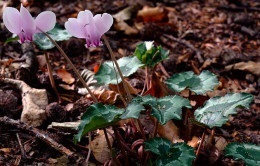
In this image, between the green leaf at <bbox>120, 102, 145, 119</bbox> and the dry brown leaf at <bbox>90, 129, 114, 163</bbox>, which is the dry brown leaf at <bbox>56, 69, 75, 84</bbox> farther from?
the green leaf at <bbox>120, 102, 145, 119</bbox>

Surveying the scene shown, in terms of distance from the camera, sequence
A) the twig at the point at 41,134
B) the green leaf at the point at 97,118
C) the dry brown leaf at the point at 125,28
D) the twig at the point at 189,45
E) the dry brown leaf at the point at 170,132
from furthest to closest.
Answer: the dry brown leaf at the point at 125,28, the twig at the point at 189,45, the dry brown leaf at the point at 170,132, the twig at the point at 41,134, the green leaf at the point at 97,118

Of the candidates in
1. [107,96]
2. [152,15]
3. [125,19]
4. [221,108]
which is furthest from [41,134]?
[152,15]

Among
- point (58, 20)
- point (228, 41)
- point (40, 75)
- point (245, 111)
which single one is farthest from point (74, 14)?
point (245, 111)

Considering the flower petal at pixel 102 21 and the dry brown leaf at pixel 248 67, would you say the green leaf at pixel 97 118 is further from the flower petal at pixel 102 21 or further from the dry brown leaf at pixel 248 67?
the dry brown leaf at pixel 248 67

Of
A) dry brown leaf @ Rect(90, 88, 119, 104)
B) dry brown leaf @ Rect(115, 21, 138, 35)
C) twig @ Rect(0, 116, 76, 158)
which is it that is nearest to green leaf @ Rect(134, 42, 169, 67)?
dry brown leaf @ Rect(90, 88, 119, 104)

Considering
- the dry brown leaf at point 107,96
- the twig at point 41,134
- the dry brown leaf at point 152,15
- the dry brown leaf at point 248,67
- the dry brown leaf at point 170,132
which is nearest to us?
the twig at point 41,134

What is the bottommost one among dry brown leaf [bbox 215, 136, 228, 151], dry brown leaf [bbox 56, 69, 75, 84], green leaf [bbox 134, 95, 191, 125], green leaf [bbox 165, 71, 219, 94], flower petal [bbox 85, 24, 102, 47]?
dry brown leaf [bbox 215, 136, 228, 151]

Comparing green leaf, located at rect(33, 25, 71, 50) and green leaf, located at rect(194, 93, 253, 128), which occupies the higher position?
green leaf, located at rect(33, 25, 71, 50)

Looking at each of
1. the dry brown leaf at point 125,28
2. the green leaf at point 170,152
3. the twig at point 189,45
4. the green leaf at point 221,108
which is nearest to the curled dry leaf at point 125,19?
the dry brown leaf at point 125,28
